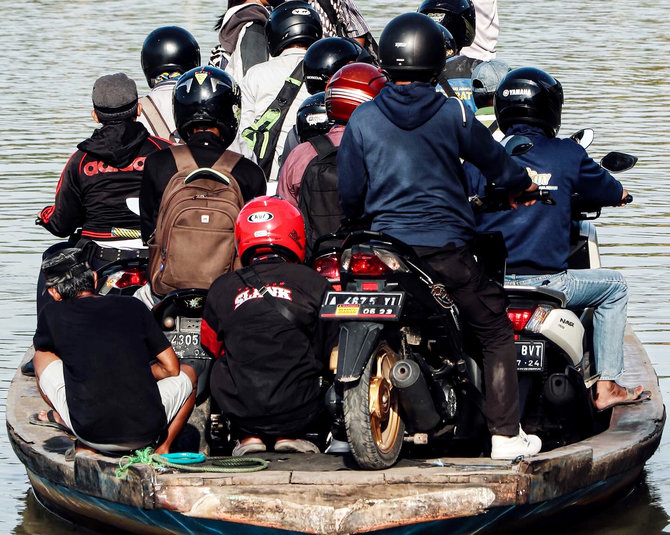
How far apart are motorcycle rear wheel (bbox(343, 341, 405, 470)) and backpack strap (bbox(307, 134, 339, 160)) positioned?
1.87 meters

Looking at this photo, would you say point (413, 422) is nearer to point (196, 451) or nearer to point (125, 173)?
point (196, 451)

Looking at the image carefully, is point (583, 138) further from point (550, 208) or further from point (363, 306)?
point (363, 306)

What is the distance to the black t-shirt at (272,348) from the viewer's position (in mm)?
7645

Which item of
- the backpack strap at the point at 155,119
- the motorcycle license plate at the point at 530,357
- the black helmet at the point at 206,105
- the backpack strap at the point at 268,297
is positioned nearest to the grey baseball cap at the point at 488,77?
the backpack strap at the point at 155,119

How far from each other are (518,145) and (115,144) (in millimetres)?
2727

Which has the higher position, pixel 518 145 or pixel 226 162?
pixel 518 145

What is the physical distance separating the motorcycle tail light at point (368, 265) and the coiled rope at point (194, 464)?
0.99m

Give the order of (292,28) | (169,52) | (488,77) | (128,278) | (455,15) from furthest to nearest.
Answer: (455,15) < (169,52) < (292,28) < (488,77) < (128,278)

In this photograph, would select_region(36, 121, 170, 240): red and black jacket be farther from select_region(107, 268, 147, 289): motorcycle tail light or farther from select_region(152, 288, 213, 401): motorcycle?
select_region(152, 288, 213, 401): motorcycle

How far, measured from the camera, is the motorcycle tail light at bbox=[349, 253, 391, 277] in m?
7.14

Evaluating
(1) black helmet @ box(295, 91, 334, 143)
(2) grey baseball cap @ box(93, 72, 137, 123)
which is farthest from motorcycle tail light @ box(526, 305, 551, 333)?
(2) grey baseball cap @ box(93, 72, 137, 123)

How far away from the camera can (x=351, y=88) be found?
352 inches

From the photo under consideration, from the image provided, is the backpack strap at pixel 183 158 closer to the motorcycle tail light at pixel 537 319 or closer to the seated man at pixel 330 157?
the seated man at pixel 330 157

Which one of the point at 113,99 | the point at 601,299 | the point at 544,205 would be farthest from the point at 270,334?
the point at 113,99
